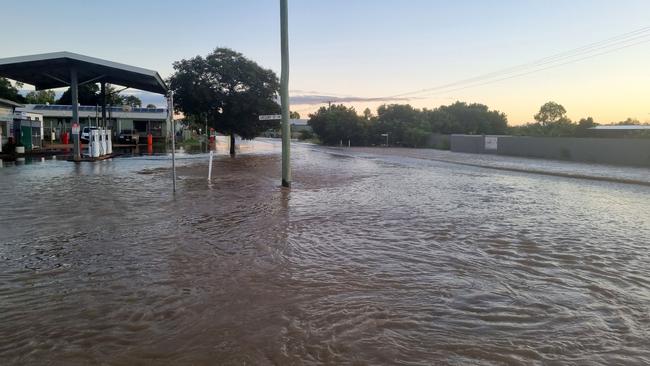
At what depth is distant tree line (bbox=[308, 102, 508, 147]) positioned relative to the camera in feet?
229

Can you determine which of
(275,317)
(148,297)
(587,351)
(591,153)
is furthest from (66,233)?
(591,153)

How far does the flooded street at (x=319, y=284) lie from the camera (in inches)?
161

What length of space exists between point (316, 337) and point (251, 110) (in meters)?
30.0

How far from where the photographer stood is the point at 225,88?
109 ft

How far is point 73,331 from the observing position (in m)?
4.31

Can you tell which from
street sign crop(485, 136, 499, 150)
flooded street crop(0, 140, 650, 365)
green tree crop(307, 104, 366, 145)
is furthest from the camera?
green tree crop(307, 104, 366, 145)

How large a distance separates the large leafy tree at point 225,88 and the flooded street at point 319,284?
21498 mm

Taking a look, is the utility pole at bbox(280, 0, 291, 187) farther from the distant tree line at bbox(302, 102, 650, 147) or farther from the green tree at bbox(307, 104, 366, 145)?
the green tree at bbox(307, 104, 366, 145)

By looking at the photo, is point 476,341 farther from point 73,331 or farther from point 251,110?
point 251,110

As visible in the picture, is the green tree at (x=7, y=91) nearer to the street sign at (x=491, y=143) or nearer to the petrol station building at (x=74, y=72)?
the petrol station building at (x=74, y=72)

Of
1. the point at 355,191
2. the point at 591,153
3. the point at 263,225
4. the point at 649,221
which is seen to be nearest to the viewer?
the point at 263,225

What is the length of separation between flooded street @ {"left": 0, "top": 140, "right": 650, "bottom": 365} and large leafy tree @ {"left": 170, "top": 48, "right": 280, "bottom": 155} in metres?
21.5

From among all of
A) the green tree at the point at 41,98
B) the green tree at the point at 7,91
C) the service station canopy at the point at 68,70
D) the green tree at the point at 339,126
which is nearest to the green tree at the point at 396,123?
the green tree at the point at 339,126

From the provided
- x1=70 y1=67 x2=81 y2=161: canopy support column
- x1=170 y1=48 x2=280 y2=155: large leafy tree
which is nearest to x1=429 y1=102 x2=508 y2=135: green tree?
x1=170 y1=48 x2=280 y2=155: large leafy tree
